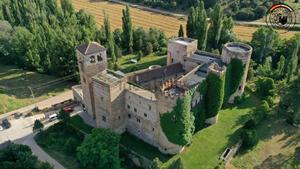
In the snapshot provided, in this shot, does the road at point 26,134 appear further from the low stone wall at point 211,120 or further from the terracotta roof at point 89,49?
the low stone wall at point 211,120

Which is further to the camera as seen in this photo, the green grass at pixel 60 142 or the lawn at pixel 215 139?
the green grass at pixel 60 142

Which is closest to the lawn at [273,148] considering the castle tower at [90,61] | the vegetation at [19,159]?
the castle tower at [90,61]

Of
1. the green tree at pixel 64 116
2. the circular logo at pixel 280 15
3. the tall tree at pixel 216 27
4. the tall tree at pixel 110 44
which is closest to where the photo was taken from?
the circular logo at pixel 280 15

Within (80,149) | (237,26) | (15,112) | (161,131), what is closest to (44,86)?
(15,112)

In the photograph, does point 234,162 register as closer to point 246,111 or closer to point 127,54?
point 246,111

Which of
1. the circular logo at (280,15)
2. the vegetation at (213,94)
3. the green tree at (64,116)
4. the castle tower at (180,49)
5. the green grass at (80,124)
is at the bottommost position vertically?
the green grass at (80,124)

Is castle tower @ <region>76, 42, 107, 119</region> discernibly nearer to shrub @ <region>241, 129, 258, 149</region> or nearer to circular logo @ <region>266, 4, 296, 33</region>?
shrub @ <region>241, 129, 258, 149</region>

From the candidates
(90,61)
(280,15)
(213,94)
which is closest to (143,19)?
(90,61)
